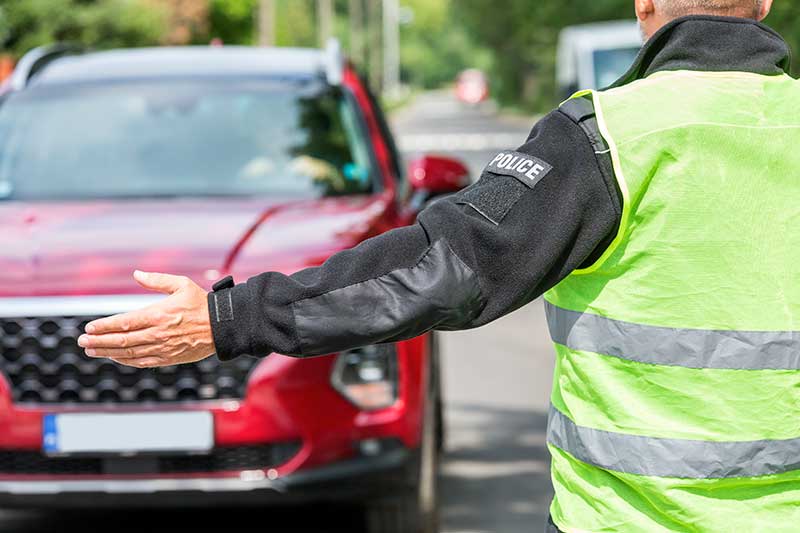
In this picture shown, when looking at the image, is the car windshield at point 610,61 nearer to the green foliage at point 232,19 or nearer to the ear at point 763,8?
the ear at point 763,8

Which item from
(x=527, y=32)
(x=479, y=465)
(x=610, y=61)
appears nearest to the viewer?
(x=479, y=465)

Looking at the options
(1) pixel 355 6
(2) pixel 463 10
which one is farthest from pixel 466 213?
(1) pixel 355 6

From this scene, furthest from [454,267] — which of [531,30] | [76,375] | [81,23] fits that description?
[531,30]

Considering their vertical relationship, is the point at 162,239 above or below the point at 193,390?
above

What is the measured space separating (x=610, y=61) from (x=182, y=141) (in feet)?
36.6

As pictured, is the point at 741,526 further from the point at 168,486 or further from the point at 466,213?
the point at 168,486

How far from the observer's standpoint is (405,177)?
19.3ft

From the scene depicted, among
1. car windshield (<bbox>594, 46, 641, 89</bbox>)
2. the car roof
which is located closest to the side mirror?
the car roof

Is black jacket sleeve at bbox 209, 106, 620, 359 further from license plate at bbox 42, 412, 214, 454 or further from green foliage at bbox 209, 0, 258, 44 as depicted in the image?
green foliage at bbox 209, 0, 258, 44

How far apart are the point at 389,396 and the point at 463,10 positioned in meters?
68.9

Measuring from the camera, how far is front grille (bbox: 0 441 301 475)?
4344 mm

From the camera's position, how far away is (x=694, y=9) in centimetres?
216

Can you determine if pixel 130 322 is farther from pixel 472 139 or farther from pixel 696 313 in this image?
pixel 472 139

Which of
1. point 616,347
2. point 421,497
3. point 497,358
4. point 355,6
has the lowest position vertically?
point 355,6
